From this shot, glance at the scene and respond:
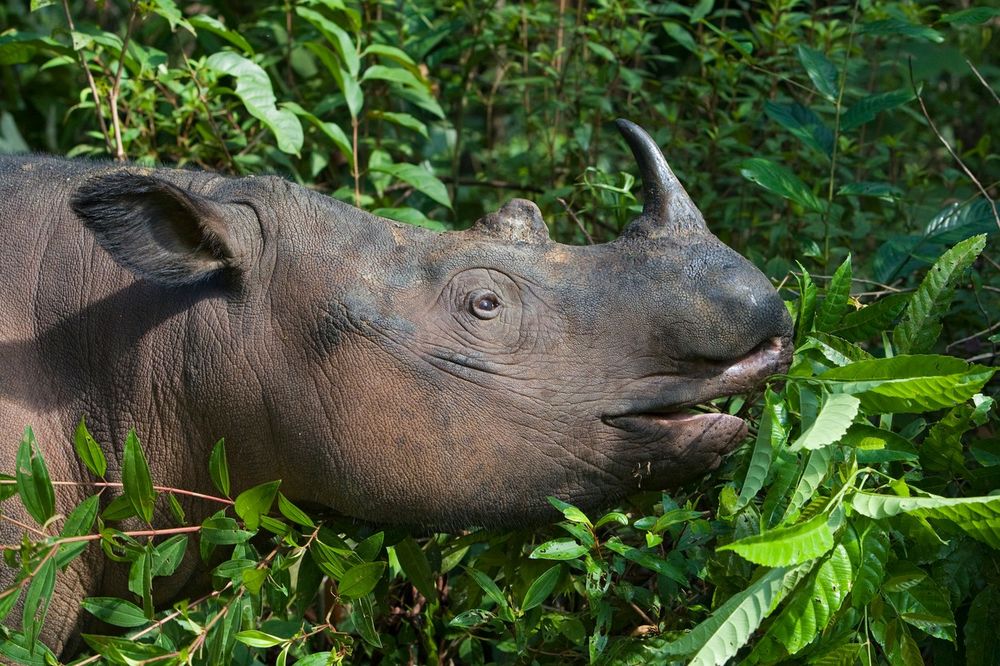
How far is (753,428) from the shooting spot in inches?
146

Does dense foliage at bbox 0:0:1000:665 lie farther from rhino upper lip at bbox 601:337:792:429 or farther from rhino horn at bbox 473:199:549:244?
rhino horn at bbox 473:199:549:244

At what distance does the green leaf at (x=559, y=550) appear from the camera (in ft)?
10.5

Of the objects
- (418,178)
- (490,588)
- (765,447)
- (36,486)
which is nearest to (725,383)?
(765,447)

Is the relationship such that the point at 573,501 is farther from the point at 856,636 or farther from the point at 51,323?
the point at 51,323

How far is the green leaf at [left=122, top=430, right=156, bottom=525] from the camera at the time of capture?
3.01 m

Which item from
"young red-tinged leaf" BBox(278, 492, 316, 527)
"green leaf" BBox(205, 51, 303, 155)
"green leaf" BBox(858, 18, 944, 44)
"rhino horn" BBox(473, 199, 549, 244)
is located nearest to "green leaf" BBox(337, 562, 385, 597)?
"young red-tinged leaf" BBox(278, 492, 316, 527)

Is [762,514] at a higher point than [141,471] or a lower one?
lower

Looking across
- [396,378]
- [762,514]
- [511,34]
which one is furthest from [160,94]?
[762,514]

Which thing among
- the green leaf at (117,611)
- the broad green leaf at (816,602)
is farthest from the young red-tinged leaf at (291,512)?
the broad green leaf at (816,602)

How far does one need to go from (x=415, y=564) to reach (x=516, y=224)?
3.42 ft

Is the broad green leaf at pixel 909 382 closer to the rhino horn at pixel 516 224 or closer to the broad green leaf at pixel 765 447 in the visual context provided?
the broad green leaf at pixel 765 447

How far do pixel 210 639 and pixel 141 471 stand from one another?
0.45m

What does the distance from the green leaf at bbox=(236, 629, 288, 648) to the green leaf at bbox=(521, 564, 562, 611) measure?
638 millimetres

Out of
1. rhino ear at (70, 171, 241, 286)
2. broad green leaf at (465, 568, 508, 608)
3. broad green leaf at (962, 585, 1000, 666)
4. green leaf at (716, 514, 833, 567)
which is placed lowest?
broad green leaf at (962, 585, 1000, 666)
